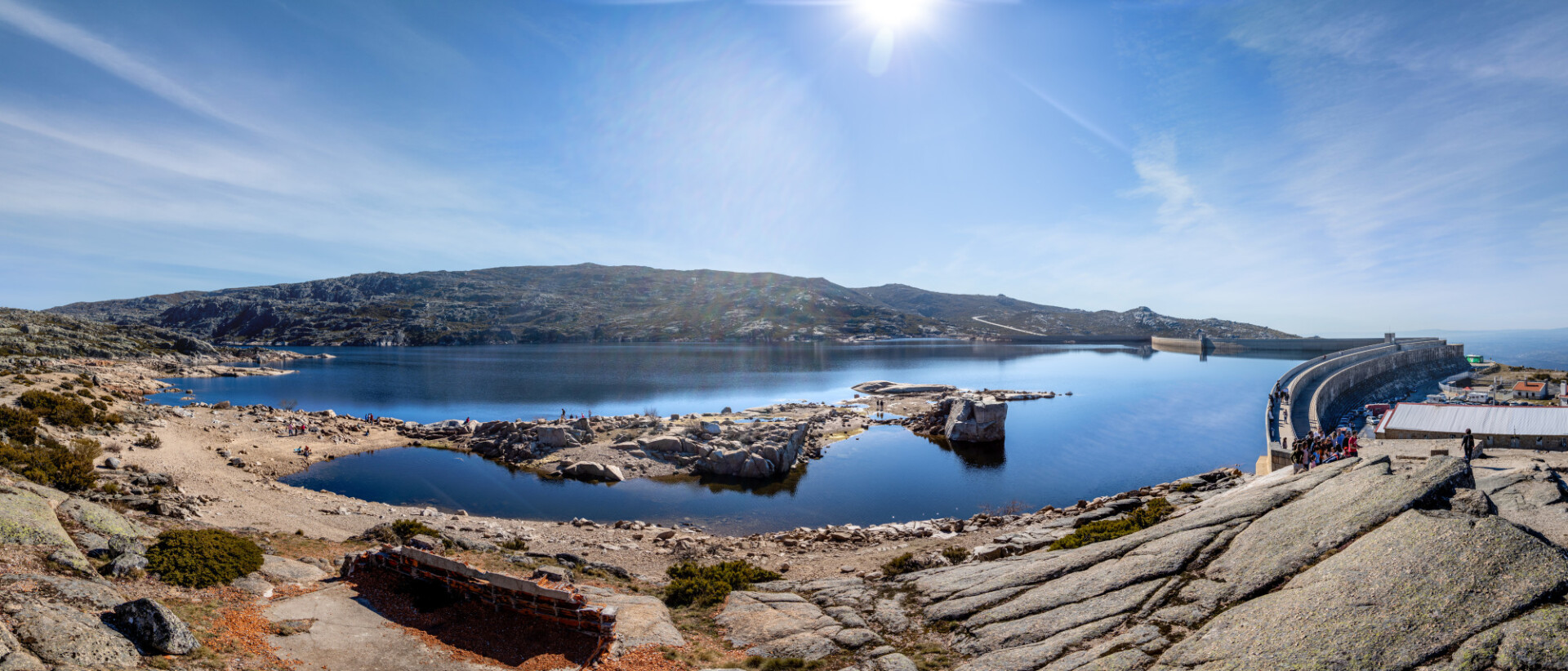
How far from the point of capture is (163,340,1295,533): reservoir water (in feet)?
117

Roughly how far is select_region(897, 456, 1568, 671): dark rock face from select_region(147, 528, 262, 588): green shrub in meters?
16.7

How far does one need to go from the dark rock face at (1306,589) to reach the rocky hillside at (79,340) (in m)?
133

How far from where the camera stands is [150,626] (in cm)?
975

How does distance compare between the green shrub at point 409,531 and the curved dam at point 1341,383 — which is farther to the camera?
the curved dam at point 1341,383

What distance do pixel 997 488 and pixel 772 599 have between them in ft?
89.3

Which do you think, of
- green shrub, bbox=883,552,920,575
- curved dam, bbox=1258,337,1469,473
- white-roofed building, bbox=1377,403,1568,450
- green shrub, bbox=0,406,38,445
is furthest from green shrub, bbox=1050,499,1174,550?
green shrub, bbox=0,406,38,445

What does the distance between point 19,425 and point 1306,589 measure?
4581 centimetres

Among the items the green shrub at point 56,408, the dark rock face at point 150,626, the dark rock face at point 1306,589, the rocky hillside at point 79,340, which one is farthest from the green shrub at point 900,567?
the rocky hillside at point 79,340

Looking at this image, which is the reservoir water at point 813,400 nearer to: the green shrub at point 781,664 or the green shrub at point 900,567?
the green shrub at point 900,567

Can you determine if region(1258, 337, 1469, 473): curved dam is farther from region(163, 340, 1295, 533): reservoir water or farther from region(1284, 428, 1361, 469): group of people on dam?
region(1284, 428, 1361, 469): group of people on dam

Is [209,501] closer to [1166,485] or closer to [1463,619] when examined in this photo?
[1463,619]

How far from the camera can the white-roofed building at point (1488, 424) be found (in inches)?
922

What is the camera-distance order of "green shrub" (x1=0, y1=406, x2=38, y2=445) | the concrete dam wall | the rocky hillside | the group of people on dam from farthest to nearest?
the concrete dam wall → the rocky hillside → "green shrub" (x1=0, y1=406, x2=38, y2=445) → the group of people on dam

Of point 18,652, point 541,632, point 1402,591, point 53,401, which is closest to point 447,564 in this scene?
point 541,632
